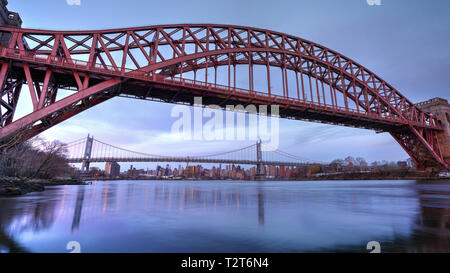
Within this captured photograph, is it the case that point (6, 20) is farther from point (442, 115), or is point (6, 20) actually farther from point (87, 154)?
point (87, 154)

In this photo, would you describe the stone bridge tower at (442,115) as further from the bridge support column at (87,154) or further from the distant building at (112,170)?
the distant building at (112,170)

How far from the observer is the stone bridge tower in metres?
40.4

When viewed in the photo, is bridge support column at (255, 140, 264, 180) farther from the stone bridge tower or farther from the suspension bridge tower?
the suspension bridge tower

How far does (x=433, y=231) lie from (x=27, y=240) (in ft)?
30.6

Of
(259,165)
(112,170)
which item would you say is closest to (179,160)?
(259,165)

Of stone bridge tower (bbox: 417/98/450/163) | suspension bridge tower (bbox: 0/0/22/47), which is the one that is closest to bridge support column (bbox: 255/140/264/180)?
stone bridge tower (bbox: 417/98/450/163)

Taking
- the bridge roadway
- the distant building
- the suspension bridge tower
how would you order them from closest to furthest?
the suspension bridge tower, the bridge roadway, the distant building

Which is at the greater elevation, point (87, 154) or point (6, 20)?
point (6, 20)

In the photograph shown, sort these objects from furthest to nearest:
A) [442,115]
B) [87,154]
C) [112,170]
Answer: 1. [112,170]
2. [87,154]
3. [442,115]

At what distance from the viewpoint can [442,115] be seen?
42.0 meters

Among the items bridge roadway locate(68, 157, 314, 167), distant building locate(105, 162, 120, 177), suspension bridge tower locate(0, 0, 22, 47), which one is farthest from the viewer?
distant building locate(105, 162, 120, 177)

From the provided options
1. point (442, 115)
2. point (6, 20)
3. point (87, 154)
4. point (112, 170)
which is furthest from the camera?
point (112, 170)

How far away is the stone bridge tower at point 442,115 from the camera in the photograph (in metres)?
40.4
